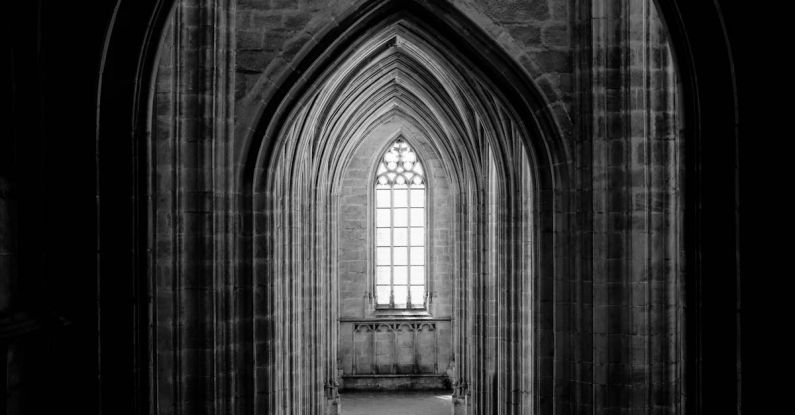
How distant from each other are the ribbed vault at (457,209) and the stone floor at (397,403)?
46.5 inches

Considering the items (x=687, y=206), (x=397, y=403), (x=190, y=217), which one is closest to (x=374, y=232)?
(x=397, y=403)

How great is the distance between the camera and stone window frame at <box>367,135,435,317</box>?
21.8 m

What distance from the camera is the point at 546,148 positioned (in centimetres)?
840

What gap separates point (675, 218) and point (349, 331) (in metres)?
14.9

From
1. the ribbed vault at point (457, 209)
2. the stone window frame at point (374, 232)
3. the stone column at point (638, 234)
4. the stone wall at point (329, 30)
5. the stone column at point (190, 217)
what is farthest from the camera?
the stone window frame at point (374, 232)

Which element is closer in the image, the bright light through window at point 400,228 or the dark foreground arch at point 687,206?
the dark foreground arch at point 687,206

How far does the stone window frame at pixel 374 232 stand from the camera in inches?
858

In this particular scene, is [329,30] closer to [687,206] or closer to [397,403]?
[687,206]

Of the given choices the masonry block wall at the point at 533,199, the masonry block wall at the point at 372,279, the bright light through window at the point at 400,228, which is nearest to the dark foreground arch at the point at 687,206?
the masonry block wall at the point at 533,199

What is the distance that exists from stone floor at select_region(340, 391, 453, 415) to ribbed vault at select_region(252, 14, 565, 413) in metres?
1.18

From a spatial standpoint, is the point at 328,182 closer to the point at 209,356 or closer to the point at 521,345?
the point at 521,345

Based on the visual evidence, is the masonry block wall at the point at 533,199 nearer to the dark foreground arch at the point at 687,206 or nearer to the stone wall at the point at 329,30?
the stone wall at the point at 329,30

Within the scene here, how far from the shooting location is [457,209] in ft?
64.6

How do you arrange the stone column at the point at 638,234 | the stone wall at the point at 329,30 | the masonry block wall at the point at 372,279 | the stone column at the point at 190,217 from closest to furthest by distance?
1. the stone column at the point at 190,217
2. the stone column at the point at 638,234
3. the stone wall at the point at 329,30
4. the masonry block wall at the point at 372,279
